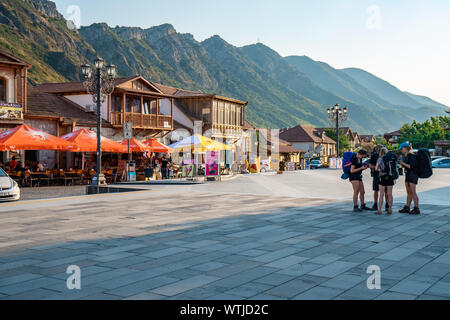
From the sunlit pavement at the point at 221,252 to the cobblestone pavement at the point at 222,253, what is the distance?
16 millimetres

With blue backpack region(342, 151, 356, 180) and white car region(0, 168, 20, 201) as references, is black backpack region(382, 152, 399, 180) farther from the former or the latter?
white car region(0, 168, 20, 201)

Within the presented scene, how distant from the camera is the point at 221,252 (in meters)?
6.77

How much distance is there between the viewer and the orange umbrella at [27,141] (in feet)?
65.1

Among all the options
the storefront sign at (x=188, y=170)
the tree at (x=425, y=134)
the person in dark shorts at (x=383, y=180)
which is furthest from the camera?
the tree at (x=425, y=134)

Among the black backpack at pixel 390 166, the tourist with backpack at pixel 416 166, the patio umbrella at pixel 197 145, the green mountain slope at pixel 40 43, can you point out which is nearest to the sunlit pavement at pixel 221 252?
the tourist with backpack at pixel 416 166

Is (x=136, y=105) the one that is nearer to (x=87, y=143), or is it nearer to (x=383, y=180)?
(x=87, y=143)

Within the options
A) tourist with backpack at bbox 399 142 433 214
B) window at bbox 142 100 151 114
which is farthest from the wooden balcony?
tourist with backpack at bbox 399 142 433 214

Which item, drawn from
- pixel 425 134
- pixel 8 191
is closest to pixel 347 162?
pixel 8 191

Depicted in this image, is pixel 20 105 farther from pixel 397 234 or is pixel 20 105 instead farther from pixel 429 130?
pixel 429 130

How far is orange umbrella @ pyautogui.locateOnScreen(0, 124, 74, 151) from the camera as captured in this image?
65.1 ft

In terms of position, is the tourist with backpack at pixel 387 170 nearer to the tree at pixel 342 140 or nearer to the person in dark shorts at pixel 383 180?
the person in dark shorts at pixel 383 180

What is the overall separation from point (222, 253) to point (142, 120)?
2694 cm

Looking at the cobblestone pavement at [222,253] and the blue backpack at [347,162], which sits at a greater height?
the blue backpack at [347,162]

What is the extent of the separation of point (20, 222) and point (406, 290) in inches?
321
